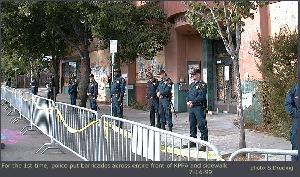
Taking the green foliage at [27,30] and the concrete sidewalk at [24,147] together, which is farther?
the green foliage at [27,30]

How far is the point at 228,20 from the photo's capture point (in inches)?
373

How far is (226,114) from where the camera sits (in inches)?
→ 698

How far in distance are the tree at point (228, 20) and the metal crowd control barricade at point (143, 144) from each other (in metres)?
3.26

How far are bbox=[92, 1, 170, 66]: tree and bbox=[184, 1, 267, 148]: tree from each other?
26.8 feet

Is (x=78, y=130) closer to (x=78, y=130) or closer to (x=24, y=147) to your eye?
(x=78, y=130)

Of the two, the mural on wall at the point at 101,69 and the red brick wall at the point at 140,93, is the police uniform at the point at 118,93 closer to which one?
the red brick wall at the point at 140,93

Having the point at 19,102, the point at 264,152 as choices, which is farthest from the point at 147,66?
the point at 264,152

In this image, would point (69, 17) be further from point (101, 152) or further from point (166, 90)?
point (101, 152)

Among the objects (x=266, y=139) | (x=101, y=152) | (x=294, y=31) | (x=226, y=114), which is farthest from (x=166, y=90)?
Answer: (x=226, y=114)

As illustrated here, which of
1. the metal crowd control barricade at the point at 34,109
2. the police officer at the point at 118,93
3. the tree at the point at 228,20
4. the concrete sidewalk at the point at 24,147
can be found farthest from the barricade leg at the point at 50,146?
the tree at the point at 228,20

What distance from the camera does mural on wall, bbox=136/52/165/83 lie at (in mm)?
21359

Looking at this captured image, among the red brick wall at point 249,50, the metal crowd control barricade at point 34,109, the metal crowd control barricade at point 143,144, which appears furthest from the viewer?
the red brick wall at point 249,50

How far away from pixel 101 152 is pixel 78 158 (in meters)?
1.38

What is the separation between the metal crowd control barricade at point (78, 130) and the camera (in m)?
7.97
